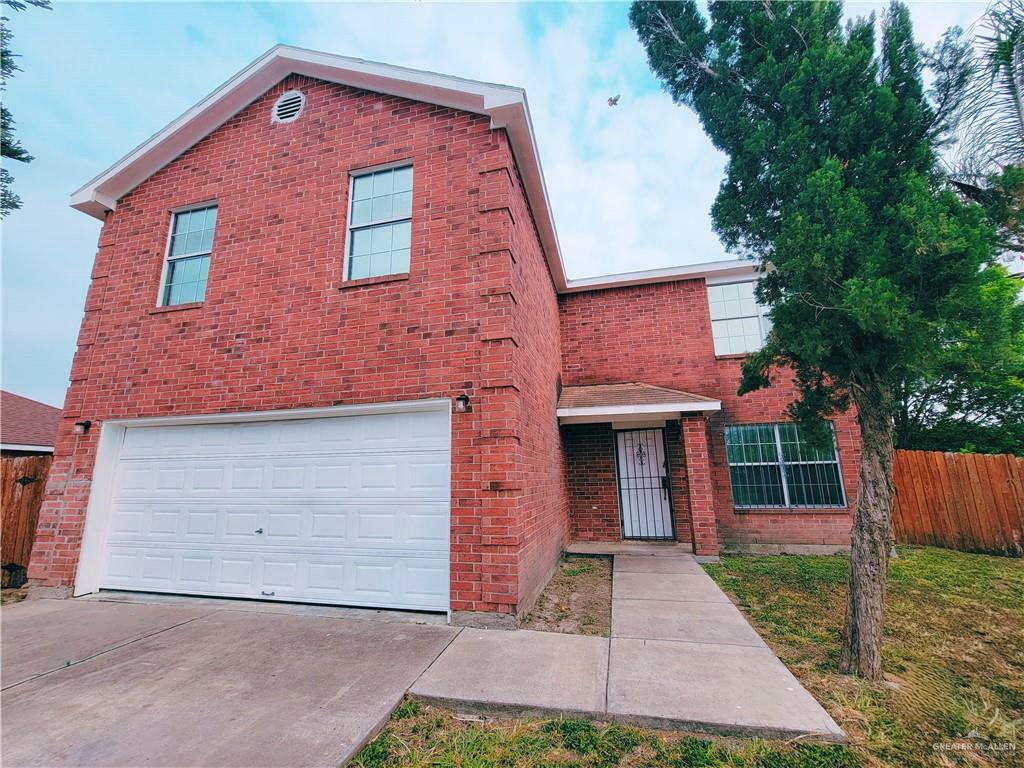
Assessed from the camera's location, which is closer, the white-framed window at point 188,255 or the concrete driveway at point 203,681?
the concrete driveway at point 203,681

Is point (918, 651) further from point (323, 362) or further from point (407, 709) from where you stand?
point (323, 362)

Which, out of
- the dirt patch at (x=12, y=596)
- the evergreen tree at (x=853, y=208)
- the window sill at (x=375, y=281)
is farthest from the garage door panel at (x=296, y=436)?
the evergreen tree at (x=853, y=208)

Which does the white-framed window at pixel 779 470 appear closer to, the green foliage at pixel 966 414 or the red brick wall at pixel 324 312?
the green foliage at pixel 966 414

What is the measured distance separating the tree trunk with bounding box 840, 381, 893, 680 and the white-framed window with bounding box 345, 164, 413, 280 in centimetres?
554

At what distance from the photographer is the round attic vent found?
6.74 m

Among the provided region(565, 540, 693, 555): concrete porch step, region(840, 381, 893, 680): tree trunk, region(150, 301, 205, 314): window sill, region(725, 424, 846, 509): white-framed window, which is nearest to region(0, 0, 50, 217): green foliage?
region(150, 301, 205, 314): window sill

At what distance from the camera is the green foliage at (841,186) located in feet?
11.3

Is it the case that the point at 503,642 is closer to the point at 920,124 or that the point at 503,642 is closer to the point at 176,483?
the point at 176,483

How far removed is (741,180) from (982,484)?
857 cm

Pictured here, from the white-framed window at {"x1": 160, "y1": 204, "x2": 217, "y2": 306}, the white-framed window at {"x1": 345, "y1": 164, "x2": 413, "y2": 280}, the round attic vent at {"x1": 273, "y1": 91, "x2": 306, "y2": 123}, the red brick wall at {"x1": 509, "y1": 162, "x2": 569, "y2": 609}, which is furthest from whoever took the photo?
the round attic vent at {"x1": 273, "y1": 91, "x2": 306, "y2": 123}

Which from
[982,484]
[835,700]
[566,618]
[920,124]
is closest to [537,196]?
[920,124]

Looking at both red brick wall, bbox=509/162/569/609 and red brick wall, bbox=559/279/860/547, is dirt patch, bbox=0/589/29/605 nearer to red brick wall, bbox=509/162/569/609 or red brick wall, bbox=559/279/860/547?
red brick wall, bbox=509/162/569/609

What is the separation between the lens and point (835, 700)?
2992 millimetres

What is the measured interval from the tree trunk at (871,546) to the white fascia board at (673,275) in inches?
246
